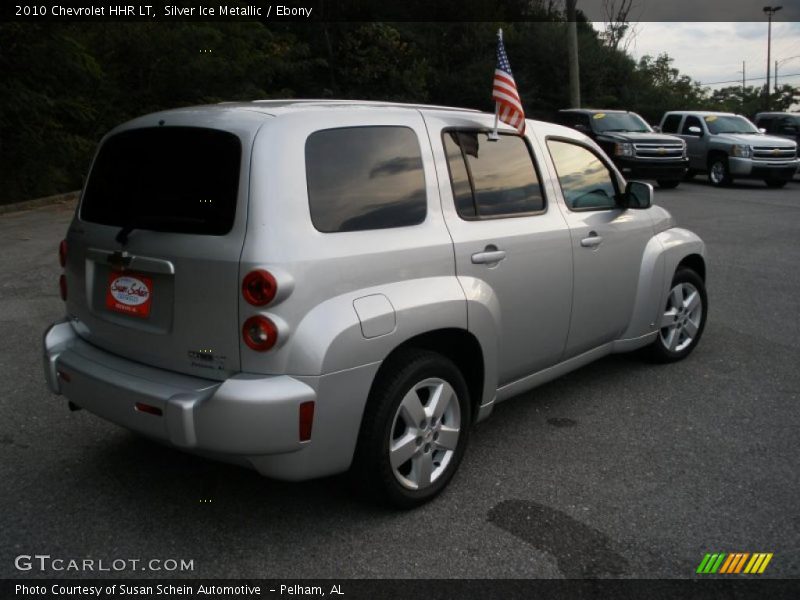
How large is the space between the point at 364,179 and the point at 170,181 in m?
0.80

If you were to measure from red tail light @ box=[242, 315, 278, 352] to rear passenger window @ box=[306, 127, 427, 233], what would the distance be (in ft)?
1.46

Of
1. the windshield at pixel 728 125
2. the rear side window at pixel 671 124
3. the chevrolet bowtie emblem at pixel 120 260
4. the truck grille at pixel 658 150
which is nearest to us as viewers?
the chevrolet bowtie emblem at pixel 120 260

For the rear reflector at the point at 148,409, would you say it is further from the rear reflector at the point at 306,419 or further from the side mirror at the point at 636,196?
the side mirror at the point at 636,196

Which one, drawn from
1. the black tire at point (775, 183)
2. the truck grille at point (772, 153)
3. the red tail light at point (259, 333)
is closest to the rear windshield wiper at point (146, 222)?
the red tail light at point (259, 333)

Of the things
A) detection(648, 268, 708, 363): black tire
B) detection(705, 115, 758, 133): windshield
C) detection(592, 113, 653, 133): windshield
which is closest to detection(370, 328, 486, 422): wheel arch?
detection(648, 268, 708, 363): black tire

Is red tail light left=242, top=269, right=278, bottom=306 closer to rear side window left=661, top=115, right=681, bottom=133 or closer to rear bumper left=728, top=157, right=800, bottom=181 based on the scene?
rear bumper left=728, top=157, right=800, bottom=181

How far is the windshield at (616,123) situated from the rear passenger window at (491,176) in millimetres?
14788

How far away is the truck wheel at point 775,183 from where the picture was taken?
61.8 ft

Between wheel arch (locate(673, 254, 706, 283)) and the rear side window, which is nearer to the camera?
wheel arch (locate(673, 254, 706, 283))

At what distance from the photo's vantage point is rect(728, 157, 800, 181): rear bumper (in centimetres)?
1831

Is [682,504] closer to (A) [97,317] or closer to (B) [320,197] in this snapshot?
(B) [320,197]

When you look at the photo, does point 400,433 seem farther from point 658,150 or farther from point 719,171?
point 719,171

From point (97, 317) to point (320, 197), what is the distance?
47.2 inches
